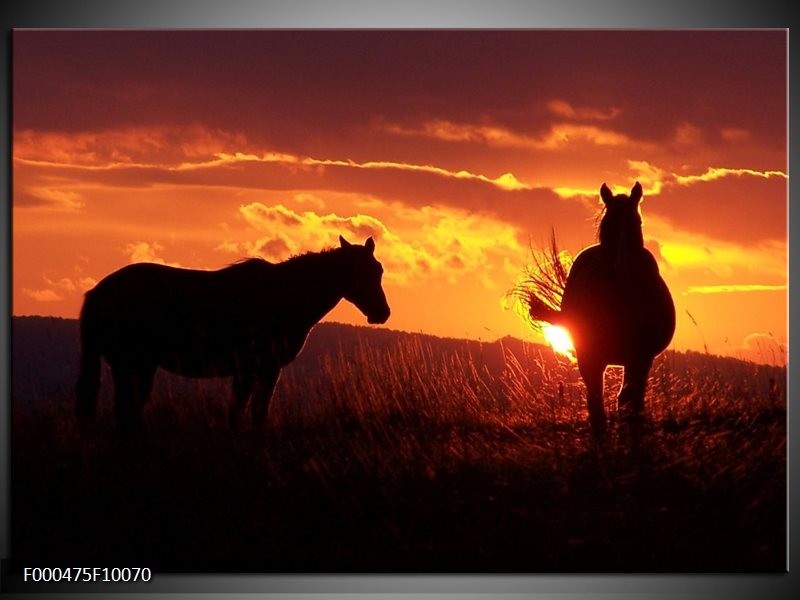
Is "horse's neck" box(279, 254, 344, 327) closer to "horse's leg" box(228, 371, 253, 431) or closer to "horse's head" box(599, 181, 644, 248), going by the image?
"horse's leg" box(228, 371, 253, 431)

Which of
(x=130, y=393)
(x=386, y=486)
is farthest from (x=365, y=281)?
(x=386, y=486)

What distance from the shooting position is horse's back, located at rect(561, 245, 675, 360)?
902cm

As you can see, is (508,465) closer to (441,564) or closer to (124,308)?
(441,564)

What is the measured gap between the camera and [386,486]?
24.2 ft

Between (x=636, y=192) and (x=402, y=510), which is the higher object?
(x=636, y=192)

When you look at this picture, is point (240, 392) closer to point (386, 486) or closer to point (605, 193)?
point (386, 486)

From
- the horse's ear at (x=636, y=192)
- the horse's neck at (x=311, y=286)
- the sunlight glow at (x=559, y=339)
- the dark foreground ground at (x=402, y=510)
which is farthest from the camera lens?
the horse's neck at (x=311, y=286)

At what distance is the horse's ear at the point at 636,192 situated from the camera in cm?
871

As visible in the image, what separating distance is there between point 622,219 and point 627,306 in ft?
2.58

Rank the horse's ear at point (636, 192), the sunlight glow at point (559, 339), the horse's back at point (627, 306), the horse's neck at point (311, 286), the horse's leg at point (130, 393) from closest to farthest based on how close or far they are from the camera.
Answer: the horse's ear at point (636, 192)
the horse's back at point (627, 306)
the horse's leg at point (130, 393)
the sunlight glow at point (559, 339)
the horse's neck at point (311, 286)

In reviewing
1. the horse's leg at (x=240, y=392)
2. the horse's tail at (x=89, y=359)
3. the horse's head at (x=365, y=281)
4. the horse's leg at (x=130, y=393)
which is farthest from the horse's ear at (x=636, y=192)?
the horse's tail at (x=89, y=359)

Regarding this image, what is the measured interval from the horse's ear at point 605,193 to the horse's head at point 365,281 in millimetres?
2525

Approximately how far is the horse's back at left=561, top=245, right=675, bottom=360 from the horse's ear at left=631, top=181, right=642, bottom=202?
1.81 feet

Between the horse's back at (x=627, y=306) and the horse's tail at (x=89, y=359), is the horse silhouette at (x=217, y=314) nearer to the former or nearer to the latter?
the horse's tail at (x=89, y=359)
